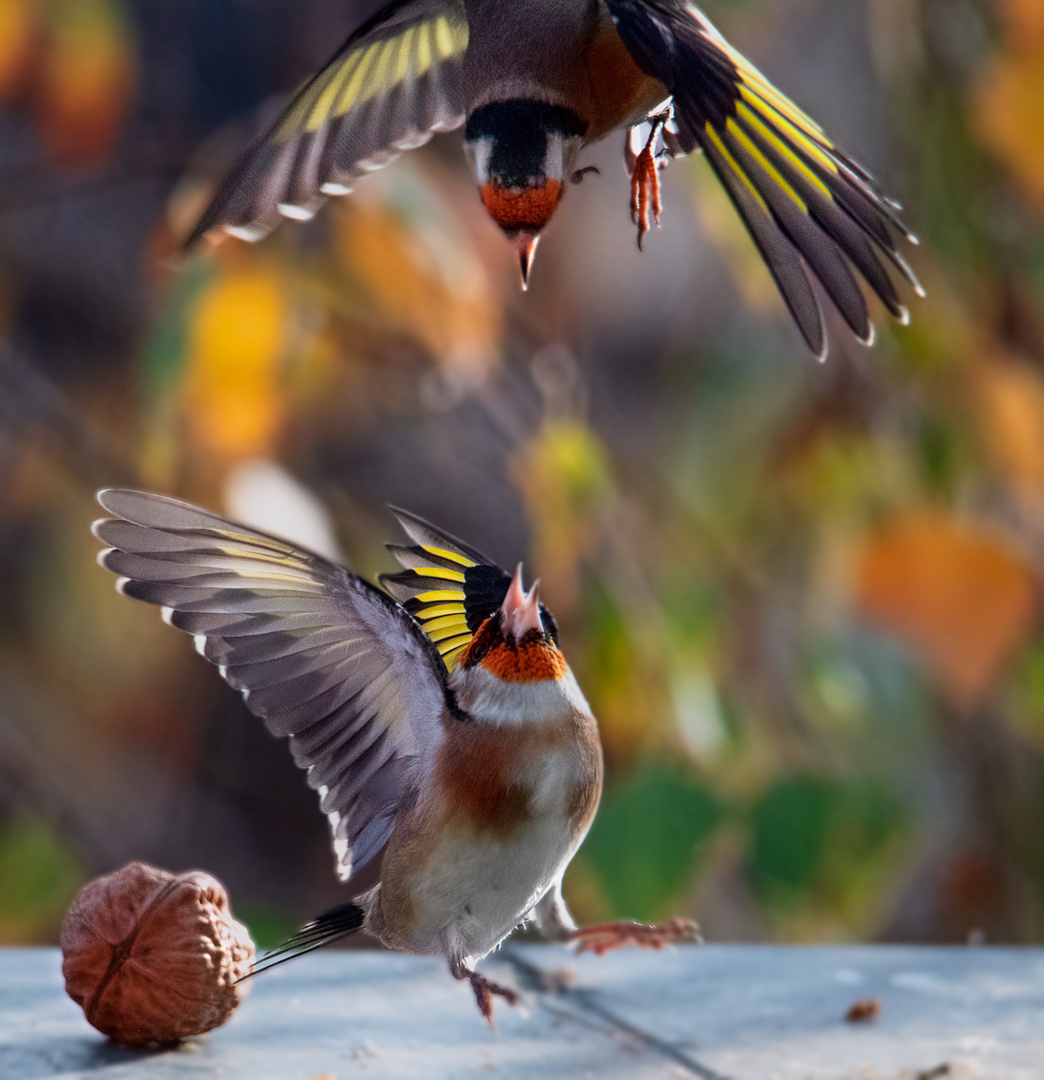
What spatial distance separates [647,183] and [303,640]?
0.33 meters

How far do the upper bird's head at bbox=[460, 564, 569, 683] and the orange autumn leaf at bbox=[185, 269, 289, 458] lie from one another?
3.31ft

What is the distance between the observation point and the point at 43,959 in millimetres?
1401

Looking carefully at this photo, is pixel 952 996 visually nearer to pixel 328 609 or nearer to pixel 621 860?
pixel 621 860

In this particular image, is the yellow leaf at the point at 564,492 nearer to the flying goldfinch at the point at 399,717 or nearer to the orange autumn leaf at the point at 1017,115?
the orange autumn leaf at the point at 1017,115

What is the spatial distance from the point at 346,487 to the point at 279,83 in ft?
2.33

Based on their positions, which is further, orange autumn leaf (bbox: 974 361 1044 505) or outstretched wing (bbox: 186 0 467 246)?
orange autumn leaf (bbox: 974 361 1044 505)

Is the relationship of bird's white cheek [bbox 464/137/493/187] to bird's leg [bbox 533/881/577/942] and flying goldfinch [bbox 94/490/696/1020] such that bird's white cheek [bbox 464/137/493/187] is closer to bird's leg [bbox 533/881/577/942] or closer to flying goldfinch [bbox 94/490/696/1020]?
flying goldfinch [bbox 94/490/696/1020]

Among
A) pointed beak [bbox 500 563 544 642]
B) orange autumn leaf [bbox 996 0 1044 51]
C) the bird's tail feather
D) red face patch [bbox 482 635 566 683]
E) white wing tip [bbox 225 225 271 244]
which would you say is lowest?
the bird's tail feather

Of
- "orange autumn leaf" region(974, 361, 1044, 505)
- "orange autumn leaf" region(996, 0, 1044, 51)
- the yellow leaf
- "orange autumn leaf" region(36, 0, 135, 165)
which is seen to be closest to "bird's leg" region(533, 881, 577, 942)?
the yellow leaf

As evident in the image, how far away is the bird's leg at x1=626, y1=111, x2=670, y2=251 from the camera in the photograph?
903 mm

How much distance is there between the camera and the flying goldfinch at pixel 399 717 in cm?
91

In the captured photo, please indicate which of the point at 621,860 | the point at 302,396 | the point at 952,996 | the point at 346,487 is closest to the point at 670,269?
the point at 346,487

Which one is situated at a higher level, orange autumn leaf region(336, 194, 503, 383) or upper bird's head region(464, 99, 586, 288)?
orange autumn leaf region(336, 194, 503, 383)

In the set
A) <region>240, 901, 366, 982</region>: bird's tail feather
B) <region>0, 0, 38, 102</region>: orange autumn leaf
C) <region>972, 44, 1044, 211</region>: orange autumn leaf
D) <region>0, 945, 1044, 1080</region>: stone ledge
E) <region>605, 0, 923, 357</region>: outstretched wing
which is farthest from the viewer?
<region>0, 0, 38, 102</region>: orange autumn leaf
